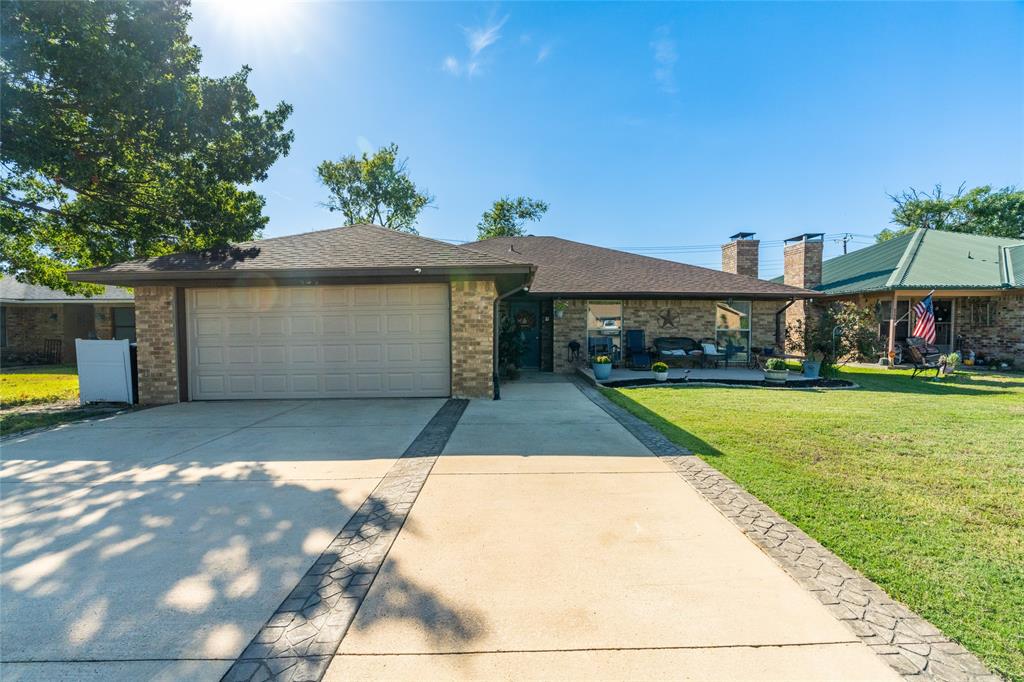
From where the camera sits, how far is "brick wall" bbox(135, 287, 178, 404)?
8.45m

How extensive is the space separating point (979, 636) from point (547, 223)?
2985 centimetres

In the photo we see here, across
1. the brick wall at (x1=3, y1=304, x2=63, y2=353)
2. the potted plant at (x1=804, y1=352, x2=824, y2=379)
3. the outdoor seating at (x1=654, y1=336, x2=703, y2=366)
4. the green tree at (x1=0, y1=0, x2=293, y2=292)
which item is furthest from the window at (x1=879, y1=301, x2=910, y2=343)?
the brick wall at (x1=3, y1=304, x2=63, y2=353)

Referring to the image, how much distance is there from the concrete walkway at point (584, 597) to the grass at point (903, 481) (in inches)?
24.9

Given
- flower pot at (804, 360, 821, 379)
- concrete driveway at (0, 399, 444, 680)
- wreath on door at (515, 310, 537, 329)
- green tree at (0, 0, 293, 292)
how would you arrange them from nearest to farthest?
concrete driveway at (0, 399, 444, 680) → green tree at (0, 0, 293, 292) → flower pot at (804, 360, 821, 379) → wreath on door at (515, 310, 537, 329)

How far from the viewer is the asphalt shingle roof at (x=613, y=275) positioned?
12680 millimetres

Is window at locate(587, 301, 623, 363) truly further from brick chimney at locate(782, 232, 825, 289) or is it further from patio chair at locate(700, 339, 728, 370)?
brick chimney at locate(782, 232, 825, 289)

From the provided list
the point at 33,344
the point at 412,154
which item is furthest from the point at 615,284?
the point at 33,344

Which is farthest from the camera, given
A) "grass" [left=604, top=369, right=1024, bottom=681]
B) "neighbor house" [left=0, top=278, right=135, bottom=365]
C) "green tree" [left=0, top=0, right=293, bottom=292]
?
"neighbor house" [left=0, top=278, right=135, bottom=365]

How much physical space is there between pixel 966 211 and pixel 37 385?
47.9 m

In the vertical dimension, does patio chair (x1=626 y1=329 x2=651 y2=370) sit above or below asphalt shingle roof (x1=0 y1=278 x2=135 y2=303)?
below

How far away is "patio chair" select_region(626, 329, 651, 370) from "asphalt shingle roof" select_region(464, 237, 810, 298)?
4.49ft

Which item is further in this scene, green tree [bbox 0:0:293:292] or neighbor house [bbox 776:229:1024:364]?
neighbor house [bbox 776:229:1024:364]

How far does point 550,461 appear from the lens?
15.3ft

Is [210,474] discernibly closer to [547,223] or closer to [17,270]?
[17,270]
